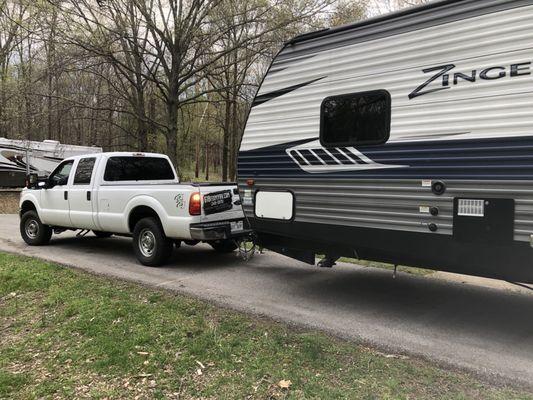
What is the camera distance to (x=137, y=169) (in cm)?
930

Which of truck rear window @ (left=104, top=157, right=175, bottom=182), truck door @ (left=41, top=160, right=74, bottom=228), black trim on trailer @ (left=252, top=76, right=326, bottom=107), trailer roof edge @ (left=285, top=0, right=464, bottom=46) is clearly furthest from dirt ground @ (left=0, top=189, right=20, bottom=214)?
trailer roof edge @ (left=285, top=0, right=464, bottom=46)

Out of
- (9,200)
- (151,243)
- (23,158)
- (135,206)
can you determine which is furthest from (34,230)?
(23,158)

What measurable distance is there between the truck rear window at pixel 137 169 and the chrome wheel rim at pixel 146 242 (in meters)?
1.46

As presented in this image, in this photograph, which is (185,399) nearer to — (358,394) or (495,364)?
(358,394)

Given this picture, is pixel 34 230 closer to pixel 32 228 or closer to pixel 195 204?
pixel 32 228

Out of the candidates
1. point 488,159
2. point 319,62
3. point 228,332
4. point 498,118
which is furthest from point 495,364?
point 319,62

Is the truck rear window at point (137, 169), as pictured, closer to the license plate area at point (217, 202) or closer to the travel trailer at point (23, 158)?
the license plate area at point (217, 202)

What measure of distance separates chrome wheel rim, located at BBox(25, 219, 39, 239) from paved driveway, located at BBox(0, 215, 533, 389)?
1098mm

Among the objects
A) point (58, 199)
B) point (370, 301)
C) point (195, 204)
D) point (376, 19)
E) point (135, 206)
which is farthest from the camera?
point (58, 199)

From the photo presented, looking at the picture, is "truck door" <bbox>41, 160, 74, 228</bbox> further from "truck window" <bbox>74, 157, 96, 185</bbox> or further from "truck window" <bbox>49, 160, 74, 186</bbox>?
"truck window" <bbox>74, 157, 96, 185</bbox>

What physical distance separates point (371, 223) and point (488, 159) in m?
1.34

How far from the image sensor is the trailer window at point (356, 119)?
495 cm

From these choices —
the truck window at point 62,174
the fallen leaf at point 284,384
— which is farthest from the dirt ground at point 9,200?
the fallen leaf at point 284,384

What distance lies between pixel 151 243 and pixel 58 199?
2.82m
